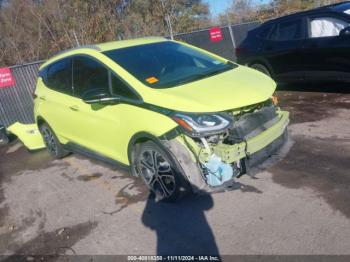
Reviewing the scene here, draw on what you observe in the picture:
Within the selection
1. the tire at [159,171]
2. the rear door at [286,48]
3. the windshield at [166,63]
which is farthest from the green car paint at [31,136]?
the rear door at [286,48]

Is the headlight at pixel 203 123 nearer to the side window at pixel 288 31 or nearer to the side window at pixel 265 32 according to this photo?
the side window at pixel 288 31

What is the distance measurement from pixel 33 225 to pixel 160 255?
1.88 metres

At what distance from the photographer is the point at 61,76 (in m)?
5.88

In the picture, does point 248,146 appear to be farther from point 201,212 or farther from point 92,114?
point 92,114

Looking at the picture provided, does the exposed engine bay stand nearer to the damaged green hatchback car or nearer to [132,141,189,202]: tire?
the damaged green hatchback car

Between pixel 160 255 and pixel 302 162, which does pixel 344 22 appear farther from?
pixel 160 255

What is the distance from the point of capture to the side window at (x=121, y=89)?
441cm

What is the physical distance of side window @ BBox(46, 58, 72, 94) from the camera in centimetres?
564

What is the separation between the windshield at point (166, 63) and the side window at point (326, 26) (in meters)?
3.34

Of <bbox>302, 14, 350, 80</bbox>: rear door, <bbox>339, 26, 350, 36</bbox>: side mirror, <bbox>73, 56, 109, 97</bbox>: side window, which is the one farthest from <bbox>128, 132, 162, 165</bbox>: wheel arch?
<bbox>339, 26, 350, 36</bbox>: side mirror

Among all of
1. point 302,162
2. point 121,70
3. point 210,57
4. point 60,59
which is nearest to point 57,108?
point 60,59

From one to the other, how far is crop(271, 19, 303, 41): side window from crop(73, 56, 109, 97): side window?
4.80 meters

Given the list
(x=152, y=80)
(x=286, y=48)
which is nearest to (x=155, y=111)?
(x=152, y=80)

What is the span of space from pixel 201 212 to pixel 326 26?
17.3 ft
